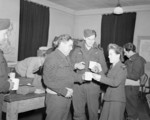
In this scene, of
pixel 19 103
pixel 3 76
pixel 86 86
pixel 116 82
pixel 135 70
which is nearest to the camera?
pixel 3 76

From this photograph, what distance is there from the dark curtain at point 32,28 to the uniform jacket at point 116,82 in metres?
4.06

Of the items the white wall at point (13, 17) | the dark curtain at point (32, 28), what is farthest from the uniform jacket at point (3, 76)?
the dark curtain at point (32, 28)

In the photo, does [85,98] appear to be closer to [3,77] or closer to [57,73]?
[57,73]

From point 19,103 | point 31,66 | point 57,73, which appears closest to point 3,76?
point 57,73

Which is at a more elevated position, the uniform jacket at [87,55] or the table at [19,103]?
the uniform jacket at [87,55]

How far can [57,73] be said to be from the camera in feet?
7.13

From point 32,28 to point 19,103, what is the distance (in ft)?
12.6

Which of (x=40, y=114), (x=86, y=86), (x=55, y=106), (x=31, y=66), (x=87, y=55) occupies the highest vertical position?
(x=87, y=55)

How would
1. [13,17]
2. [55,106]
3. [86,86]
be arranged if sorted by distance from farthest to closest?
[13,17], [86,86], [55,106]

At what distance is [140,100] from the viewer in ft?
17.8

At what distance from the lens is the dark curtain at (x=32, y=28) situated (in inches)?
227

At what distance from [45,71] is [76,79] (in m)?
0.57

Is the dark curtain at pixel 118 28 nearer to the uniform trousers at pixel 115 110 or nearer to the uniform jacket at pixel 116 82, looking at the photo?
the uniform jacket at pixel 116 82

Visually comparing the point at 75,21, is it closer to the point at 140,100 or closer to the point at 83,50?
the point at 140,100
